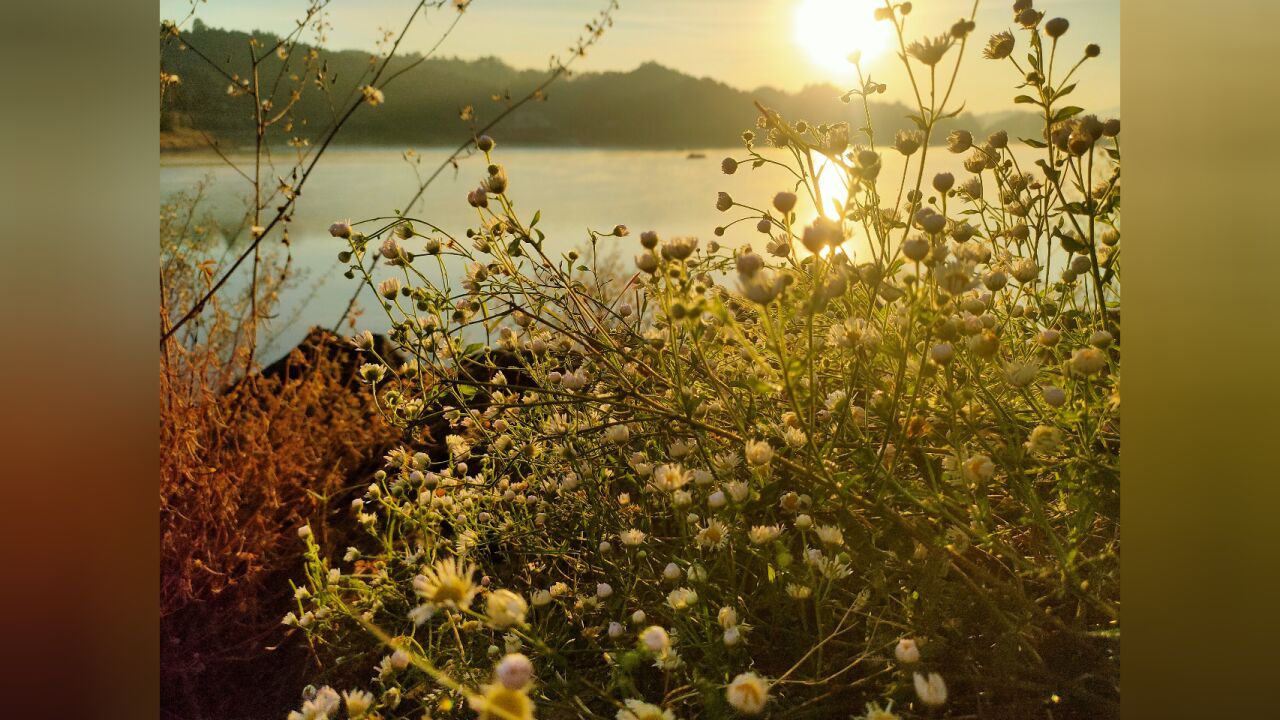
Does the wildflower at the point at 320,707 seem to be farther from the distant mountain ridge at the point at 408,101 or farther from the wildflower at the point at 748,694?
the distant mountain ridge at the point at 408,101

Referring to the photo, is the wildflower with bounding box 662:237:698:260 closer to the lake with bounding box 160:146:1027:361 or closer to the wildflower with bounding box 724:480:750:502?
the wildflower with bounding box 724:480:750:502

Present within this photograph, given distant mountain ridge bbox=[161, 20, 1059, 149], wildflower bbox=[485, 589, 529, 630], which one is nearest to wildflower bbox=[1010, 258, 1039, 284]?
wildflower bbox=[485, 589, 529, 630]

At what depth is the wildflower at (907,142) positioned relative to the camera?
897 mm

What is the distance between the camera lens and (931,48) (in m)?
0.78

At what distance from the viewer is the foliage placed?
0.77 m

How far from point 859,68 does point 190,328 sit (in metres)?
1.35

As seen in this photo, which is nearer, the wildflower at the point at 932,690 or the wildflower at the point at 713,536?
the wildflower at the point at 932,690

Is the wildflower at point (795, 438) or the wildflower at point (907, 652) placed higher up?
the wildflower at point (795, 438)

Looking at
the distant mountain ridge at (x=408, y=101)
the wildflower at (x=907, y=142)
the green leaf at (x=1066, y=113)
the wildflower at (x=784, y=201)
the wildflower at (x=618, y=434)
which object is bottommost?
the wildflower at (x=618, y=434)

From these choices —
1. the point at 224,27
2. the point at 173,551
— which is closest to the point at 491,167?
the point at 173,551

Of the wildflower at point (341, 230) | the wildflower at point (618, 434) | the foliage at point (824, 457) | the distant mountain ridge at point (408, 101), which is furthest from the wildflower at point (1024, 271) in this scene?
the distant mountain ridge at point (408, 101)
